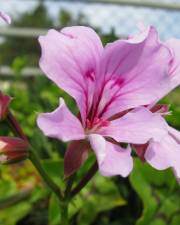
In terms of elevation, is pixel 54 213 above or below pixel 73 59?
below

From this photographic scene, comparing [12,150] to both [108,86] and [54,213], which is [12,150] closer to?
[108,86]

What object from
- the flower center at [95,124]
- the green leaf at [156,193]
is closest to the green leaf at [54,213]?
the green leaf at [156,193]

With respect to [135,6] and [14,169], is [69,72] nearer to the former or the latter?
[14,169]

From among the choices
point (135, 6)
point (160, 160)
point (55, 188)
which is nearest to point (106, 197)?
point (55, 188)

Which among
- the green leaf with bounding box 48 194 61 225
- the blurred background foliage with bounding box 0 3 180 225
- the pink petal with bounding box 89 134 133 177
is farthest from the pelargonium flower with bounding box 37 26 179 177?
the green leaf with bounding box 48 194 61 225

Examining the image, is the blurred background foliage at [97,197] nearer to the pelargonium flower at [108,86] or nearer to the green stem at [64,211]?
the green stem at [64,211]

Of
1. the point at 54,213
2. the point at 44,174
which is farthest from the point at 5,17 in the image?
the point at 54,213
